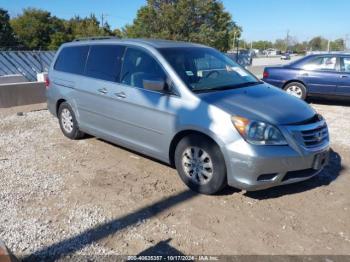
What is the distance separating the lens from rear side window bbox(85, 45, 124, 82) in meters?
5.14

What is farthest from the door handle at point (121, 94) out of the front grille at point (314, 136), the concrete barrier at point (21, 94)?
the concrete barrier at point (21, 94)

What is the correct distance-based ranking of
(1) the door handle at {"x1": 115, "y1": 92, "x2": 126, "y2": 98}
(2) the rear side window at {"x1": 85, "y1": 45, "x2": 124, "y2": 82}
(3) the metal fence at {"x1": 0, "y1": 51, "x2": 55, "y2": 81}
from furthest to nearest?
1. (3) the metal fence at {"x1": 0, "y1": 51, "x2": 55, "y2": 81}
2. (2) the rear side window at {"x1": 85, "y1": 45, "x2": 124, "y2": 82}
3. (1) the door handle at {"x1": 115, "y1": 92, "x2": 126, "y2": 98}

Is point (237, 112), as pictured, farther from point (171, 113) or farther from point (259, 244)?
point (259, 244)

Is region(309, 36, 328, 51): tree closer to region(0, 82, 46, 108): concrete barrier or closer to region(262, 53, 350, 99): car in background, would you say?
region(262, 53, 350, 99): car in background

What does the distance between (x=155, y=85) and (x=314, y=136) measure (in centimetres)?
192

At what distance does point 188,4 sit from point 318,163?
113 ft

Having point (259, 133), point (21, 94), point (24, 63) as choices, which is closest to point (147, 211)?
point (259, 133)

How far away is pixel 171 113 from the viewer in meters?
4.31

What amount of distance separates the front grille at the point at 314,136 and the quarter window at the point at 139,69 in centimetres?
177

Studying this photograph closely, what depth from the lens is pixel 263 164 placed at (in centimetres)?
370

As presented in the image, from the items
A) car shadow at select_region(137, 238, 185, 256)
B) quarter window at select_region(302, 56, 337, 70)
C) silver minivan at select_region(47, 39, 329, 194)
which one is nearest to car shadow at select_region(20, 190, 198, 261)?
car shadow at select_region(137, 238, 185, 256)

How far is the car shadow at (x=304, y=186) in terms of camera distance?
427 cm

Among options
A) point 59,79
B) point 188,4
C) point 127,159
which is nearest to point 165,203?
point 127,159

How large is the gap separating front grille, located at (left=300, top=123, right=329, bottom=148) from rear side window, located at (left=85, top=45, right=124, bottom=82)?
2617 mm
